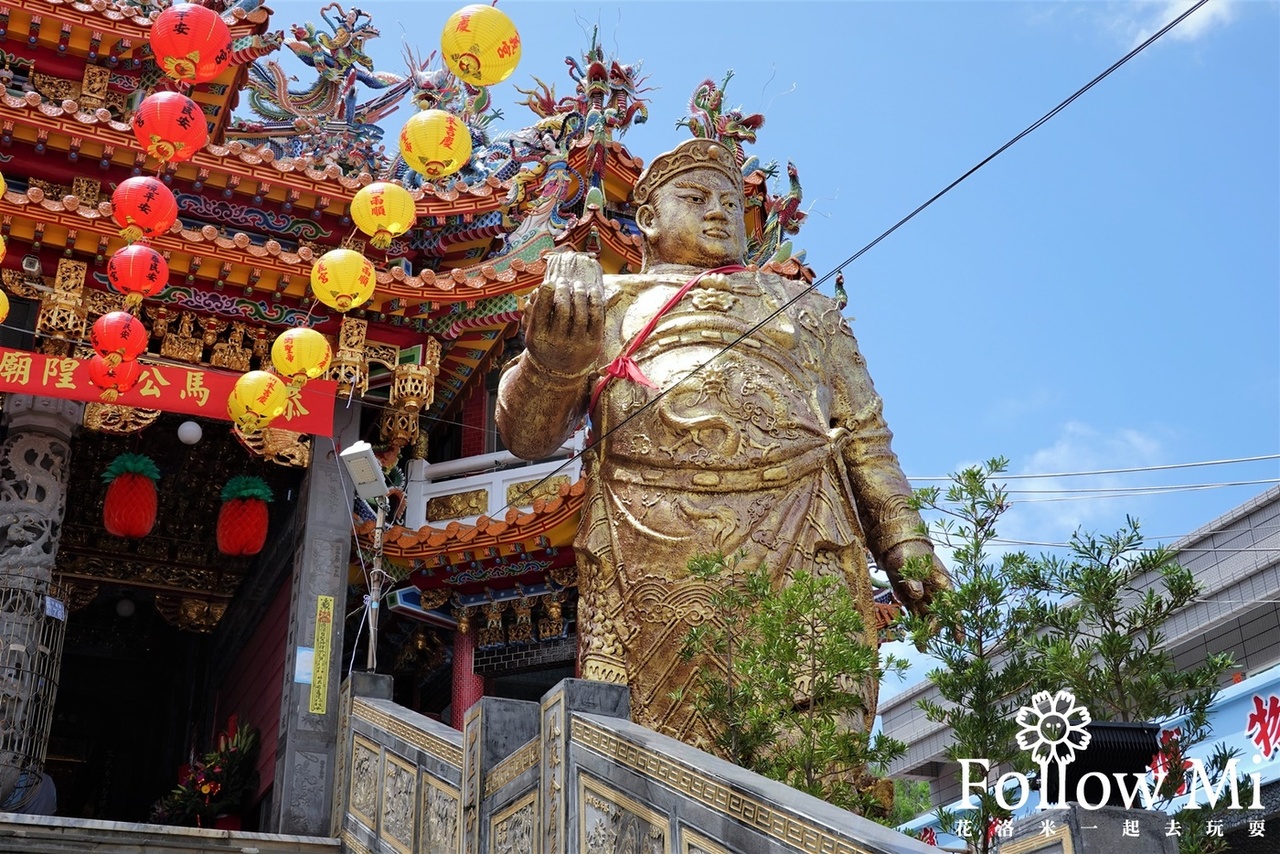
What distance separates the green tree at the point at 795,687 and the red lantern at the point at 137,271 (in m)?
3.97

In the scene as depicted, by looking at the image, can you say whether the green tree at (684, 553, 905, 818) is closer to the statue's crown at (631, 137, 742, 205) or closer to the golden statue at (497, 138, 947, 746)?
the golden statue at (497, 138, 947, 746)

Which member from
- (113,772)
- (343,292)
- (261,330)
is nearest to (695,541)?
(343,292)

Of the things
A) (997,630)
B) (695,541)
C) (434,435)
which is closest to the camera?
(997,630)

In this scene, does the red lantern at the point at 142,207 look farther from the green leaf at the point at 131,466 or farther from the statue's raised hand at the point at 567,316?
the statue's raised hand at the point at 567,316

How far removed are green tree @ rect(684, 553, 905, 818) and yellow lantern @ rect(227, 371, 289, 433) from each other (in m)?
3.80

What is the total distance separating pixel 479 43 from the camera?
24.3 feet

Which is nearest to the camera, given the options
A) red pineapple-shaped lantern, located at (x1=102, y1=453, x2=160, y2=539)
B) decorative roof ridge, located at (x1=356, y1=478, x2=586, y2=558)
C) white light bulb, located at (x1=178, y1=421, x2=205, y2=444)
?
decorative roof ridge, located at (x1=356, y1=478, x2=586, y2=558)

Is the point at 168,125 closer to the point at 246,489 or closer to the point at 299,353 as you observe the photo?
the point at 299,353

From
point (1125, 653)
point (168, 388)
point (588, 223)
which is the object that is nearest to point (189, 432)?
point (168, 388)

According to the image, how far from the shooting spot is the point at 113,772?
11.7m

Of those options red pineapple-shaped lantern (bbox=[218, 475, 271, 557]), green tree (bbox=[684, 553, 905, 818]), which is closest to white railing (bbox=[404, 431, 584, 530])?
red pineapple-shaped lantern (bbox=[218, 475, 271, 557])

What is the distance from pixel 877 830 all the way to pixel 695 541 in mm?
2129

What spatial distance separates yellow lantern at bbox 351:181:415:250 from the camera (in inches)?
310

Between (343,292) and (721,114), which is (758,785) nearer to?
(343,292)
